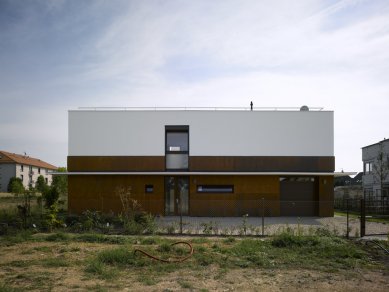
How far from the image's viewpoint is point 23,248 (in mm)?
11781

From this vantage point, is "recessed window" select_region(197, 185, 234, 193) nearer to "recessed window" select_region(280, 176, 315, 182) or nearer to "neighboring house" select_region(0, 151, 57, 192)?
"recessed window" select_region(280, 176, 315, 182)

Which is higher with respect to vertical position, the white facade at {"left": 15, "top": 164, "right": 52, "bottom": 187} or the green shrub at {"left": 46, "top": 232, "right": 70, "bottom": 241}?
the white facade at {"left": 15, "top": 164, "right": 52, "bottom": 187}

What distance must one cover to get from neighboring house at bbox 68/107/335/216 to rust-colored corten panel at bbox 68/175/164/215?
0.06 meters

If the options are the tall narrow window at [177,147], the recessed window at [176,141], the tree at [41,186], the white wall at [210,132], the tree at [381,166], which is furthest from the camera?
the tree at [381,166]

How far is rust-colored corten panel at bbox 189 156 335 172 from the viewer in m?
23.5

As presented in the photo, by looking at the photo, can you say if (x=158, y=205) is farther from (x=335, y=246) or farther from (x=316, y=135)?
(x=335, y=246)

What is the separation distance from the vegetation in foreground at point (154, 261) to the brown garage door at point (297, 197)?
1018cm

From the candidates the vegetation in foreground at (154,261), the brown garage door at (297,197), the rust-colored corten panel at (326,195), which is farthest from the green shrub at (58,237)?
the rust-colored corten panel at (326,195)

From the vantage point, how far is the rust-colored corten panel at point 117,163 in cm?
2342

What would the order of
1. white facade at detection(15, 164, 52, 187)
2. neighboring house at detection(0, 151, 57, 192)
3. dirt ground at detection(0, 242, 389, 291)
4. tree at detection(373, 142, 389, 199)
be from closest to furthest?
dirt ground at detection(0, 242, 389, 291) → tree at detection(373, 142, 389, 199) → neighboring house at detection(0, 151, 57, 192) → white facade at detection(15, 164, 52, 187)

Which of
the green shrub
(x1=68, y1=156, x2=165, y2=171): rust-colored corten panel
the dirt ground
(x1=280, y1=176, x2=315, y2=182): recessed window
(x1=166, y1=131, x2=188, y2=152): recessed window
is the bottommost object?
the dirt ground

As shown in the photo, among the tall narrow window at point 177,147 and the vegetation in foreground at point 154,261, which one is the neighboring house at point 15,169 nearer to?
the tall narrow window at point 177,147

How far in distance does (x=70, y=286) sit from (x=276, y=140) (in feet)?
58.4

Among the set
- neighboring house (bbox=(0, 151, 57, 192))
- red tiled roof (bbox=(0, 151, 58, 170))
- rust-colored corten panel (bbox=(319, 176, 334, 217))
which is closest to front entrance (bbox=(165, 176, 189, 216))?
rust-colored corten panel (bbox=(319, 176, 334, 217))
